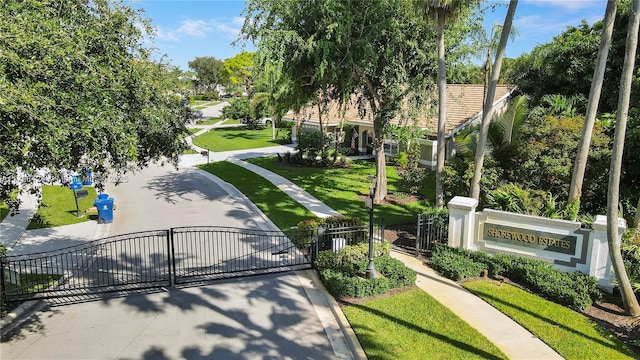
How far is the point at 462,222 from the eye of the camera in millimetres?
11430

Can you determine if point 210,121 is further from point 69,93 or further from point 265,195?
point 69,93

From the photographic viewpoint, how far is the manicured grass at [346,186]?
16109 millimetres

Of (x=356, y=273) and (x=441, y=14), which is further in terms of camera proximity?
(x=441, y=14)

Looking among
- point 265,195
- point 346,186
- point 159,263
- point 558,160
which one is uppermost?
point 558,160

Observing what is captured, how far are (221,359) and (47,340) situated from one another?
3.26m

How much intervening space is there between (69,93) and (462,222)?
363 inches

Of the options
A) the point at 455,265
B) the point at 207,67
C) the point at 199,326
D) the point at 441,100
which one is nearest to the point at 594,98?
the point at 441,100

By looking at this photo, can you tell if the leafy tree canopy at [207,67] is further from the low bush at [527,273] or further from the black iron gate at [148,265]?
the low bush at [527,273]

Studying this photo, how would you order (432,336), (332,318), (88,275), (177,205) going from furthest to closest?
(177,205), (88,275), (332,318), (432,336)

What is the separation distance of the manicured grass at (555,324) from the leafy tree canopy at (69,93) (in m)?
7.66

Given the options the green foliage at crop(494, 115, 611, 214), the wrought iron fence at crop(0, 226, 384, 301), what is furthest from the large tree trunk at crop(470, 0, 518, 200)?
the wrought iron fence at crop(0, 226, 384, 301)

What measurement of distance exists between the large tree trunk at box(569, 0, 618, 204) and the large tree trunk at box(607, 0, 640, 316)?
176 centimetres

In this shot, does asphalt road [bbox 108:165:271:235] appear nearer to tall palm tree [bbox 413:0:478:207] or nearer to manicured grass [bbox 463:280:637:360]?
tall palm tree [bbox 413:0:478:207]

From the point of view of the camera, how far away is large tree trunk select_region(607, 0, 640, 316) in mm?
7762
